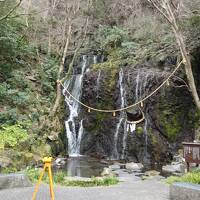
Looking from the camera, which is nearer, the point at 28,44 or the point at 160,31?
the point at 160,31

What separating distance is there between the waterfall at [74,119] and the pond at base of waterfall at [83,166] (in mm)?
1113

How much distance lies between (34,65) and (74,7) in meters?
4.29

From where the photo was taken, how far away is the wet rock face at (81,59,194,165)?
1602 centimetres

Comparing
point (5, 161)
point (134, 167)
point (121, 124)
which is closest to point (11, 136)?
point (5, 161)

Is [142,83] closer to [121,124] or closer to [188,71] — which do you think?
[121,124]

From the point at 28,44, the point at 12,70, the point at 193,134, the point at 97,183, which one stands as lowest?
the point at 97,183

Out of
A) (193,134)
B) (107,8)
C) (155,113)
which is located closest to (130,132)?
(155,113)

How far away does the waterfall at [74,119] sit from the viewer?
18.0 m

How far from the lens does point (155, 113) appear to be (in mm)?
16406

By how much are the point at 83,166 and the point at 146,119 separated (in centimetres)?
384

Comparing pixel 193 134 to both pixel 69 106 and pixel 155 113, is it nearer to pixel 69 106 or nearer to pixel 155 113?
pixel 155 113

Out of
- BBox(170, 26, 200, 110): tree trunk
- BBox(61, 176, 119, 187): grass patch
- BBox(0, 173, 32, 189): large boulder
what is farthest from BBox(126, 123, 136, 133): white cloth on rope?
BBox(0, 173, 32, 189): large boulder

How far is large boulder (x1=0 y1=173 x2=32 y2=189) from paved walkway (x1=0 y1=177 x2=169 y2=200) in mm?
176

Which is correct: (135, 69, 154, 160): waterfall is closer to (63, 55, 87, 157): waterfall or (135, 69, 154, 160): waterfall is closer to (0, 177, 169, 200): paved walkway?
(63, 55, 87, 157): waterfall
